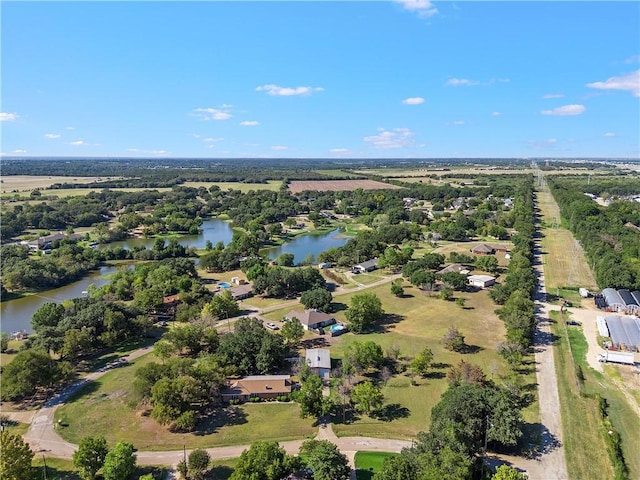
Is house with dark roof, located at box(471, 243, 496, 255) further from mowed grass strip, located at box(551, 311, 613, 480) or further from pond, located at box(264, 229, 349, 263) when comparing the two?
mowed grass strip, located at box(551, 311, 613, 480)

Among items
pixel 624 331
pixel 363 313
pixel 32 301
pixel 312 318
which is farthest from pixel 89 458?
pixel 624 331

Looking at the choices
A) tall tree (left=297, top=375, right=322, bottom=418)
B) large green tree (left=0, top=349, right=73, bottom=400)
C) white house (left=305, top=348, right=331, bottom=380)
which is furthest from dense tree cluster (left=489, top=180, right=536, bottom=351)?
large green tree (left=0, top=349, right=73, bottom=400)

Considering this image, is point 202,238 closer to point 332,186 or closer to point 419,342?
point 419,342

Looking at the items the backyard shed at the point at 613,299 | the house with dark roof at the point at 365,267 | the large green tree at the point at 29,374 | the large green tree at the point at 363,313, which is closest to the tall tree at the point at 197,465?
the large green tree at the point at 29,374

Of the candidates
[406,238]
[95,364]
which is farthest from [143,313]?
[406,238]

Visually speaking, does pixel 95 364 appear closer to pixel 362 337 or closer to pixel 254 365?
pixel 254 365

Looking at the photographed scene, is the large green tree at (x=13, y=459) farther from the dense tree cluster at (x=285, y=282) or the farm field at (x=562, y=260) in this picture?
the farm field at (x=562, y=260)
